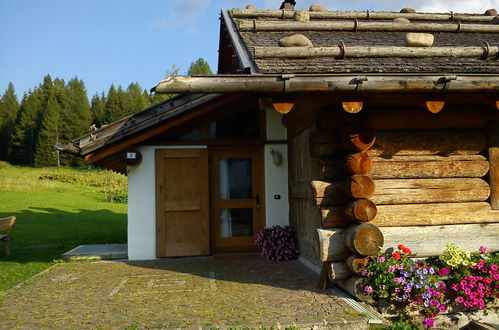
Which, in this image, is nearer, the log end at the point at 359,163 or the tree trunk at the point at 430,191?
the log end at the point at 359,163

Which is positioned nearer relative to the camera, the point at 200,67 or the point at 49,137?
the point at 49,137

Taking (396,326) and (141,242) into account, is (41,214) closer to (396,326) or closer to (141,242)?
(141,242)

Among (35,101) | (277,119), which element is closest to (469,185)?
(277,119)

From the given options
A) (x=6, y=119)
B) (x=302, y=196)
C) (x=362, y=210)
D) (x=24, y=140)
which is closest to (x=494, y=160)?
(x=362, y=210)

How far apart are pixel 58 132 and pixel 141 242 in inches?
1875

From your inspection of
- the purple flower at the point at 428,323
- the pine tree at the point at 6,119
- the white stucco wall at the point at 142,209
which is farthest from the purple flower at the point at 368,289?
the pine tree at the point at 6,119

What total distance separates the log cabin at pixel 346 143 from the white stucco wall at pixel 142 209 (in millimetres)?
21

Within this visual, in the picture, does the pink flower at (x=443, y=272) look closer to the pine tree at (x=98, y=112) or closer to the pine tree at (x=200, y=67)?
the pine tree at (x=200, y=67)

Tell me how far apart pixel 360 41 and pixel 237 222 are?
4.46 meters

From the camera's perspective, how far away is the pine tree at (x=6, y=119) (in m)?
54.7

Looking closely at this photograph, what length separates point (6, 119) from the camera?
59.3 m

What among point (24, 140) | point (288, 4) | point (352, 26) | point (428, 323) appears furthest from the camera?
point (24, 140)

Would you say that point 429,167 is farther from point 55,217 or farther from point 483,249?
point 55,217

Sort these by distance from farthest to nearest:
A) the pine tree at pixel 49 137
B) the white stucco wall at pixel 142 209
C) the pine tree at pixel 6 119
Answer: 1. the pine tree at pixel 6 119
2. the pine tree at pixel 49 137
3. the white stucco wall at pixel 142 209
